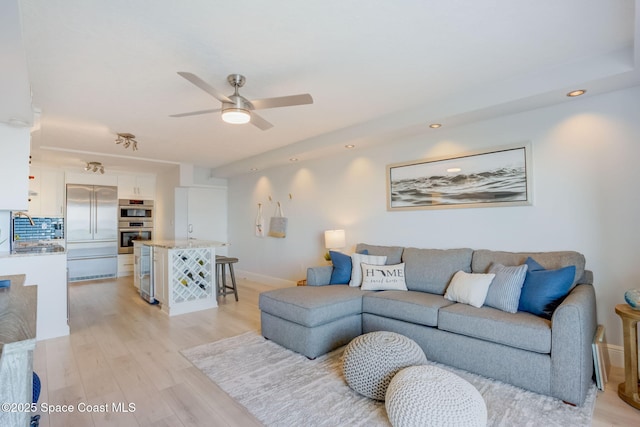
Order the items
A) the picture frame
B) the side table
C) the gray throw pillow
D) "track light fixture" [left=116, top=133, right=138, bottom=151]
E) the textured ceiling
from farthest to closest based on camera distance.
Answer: "track light fixture" [left=116, top=133, right=138, bottom=151], the picture frame, the gray throw pillow, the side table, the textured ceiling

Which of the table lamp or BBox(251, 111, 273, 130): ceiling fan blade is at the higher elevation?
BBox(251, 111, 273, 130): ceiling fan blade

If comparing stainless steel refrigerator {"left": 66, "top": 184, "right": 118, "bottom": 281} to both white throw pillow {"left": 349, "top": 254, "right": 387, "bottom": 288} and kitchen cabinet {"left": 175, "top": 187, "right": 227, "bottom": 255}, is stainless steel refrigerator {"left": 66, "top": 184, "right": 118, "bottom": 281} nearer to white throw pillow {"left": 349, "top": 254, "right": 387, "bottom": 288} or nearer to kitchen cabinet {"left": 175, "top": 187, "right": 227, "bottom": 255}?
kitchen cabinet {"left": 175, "top": 187, "right": 227, "bottom": 255}

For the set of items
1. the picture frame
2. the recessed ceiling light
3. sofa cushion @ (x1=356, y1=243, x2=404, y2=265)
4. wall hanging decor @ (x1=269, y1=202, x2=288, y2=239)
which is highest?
the recessed ceiling light

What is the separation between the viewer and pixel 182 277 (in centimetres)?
434

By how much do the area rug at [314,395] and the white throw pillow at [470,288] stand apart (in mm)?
585

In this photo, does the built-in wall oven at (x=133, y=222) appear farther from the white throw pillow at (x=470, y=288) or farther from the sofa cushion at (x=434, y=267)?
the white throw pillow at (x=470, y=288)

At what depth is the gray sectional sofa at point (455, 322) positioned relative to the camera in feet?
6.91

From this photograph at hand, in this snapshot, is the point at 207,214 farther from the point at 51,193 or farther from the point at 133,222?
the point at 51,193

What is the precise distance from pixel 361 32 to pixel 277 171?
3.98 meters

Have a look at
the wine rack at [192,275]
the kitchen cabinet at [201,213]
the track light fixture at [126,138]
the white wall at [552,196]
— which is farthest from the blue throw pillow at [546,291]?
the kitchen cabinet at [201,213]

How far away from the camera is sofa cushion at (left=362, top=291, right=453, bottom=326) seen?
2705 mm

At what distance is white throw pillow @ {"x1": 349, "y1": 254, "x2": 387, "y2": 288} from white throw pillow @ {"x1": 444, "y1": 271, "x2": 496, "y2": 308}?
0.88 metres

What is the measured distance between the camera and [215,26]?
6.44 feet

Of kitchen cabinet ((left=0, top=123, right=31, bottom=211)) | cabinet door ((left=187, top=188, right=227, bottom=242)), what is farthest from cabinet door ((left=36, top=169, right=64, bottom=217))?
kitchen cabinet ((left=0, top=123, right=31, bottom=211))
